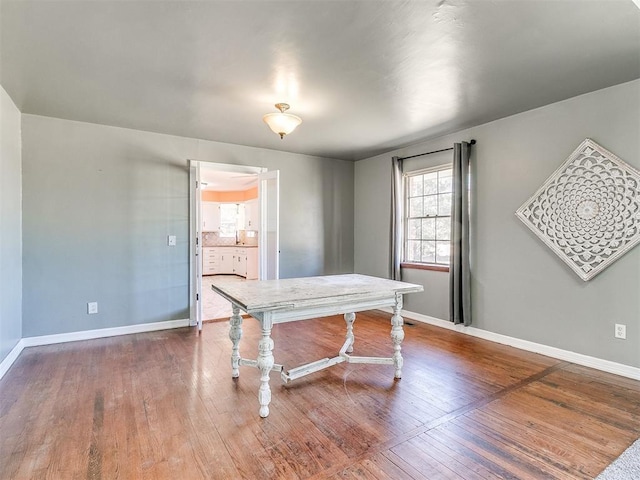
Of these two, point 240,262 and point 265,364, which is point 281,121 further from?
point 240,262

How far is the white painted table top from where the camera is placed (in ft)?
7.39

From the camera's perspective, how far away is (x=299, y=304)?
91.3 inches

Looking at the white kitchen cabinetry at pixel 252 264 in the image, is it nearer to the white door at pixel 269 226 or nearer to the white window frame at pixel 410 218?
the white door at pixel 269 226

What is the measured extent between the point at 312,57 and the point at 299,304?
175 centimetres

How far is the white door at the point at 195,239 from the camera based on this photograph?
4453 millimetres

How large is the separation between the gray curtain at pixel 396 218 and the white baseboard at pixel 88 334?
2.99 metres

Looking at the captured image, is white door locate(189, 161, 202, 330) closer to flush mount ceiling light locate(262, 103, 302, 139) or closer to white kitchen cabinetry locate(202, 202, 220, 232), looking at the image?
flush mount ceiling light locate(262, 103, 302, 139)

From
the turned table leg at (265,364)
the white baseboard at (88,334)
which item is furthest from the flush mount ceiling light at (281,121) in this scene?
the white baseboard at (88,334)

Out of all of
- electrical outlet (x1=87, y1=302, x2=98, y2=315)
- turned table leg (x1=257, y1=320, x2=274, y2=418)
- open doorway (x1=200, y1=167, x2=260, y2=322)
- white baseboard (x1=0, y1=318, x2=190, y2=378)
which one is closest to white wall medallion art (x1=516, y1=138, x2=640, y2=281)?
turned table leg (x1=257, y1=320, x2=274, y2=418)

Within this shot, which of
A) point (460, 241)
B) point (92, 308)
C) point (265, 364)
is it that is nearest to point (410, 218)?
point (460, 241)

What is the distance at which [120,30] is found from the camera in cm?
210

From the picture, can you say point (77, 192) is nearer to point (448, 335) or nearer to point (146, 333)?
point (146, 333)

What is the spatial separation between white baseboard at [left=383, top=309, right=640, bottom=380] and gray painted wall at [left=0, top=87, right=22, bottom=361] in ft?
15.2

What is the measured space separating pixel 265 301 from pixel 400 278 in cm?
313
